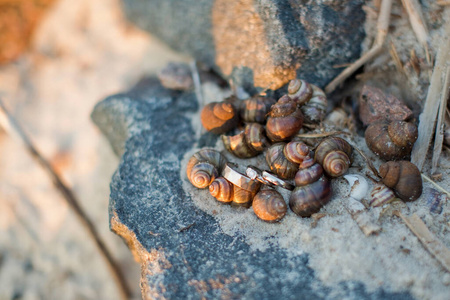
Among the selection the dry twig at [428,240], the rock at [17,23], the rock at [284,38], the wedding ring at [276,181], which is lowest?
the dry twig at [428,240]

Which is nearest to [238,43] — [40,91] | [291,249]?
[291,249]

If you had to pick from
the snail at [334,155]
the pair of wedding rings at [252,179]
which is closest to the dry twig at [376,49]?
the snail at [334,155]

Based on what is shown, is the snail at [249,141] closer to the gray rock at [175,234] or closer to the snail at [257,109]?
the snail at [257,109]

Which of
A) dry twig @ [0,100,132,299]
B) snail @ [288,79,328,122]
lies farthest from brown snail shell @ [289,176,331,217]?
dry twig @ [0,100,132,299]

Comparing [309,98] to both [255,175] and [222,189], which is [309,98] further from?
[222,189]

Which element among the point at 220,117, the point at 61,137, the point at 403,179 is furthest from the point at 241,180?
the point at 61,137
